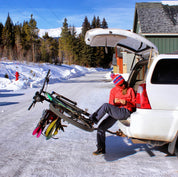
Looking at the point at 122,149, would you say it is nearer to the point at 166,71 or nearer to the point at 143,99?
the point at 143,99

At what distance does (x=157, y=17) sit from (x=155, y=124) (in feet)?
56.8

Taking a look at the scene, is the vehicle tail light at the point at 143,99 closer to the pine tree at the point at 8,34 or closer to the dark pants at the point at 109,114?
the dark pants at the point at 109,114

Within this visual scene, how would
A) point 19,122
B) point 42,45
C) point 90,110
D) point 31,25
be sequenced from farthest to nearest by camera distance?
point 42,45 < point 31,25 < point 90,110 < point 19,122

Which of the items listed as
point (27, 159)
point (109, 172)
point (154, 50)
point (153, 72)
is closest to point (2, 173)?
point (27, 159)

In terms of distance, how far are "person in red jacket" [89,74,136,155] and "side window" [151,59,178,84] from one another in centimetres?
71

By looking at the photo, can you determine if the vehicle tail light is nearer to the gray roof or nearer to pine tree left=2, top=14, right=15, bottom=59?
the gray roof

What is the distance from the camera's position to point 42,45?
7094 cm

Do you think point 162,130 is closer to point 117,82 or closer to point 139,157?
point 139,157

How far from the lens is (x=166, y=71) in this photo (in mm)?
4035

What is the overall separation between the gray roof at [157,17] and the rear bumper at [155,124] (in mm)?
15468

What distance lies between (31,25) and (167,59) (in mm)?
56219

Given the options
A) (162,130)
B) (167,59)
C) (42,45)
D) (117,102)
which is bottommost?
(162,130)

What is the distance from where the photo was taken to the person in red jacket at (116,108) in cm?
434

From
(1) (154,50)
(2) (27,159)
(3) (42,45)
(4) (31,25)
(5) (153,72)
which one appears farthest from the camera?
(3) (42,45)
